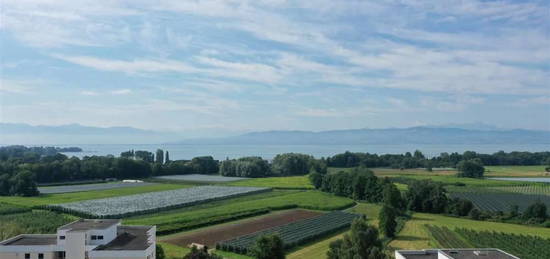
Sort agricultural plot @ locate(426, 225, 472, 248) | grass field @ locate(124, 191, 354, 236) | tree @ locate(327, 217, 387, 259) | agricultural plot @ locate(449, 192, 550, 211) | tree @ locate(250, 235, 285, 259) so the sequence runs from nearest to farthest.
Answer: tree @ locate(327, 217, 387, 259), tree @ locate(250, 235, 285, 259), agricultural plot @ locate(426, 225, 472, 248), grass field @ locate(124, 191, 354, 236), agricultural plot @ locate(449, 192, 550, 211)

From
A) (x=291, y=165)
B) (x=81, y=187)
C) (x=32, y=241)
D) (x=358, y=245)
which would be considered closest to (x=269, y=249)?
(x=358, y=245)

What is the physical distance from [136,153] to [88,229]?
76.4 meters

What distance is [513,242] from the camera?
2648 centimetres

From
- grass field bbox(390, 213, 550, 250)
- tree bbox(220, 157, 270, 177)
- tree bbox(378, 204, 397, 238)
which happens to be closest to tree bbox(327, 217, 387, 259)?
grass field bbox(390, 213, 550, 250)

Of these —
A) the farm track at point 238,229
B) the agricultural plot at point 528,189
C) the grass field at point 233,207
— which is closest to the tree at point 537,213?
the grass field at point 233,207

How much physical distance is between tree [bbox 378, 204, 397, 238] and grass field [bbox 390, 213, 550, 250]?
1.93 feet

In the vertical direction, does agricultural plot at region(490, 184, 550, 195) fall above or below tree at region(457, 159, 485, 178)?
below

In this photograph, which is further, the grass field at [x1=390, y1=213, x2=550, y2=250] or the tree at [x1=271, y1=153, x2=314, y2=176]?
the tree at [x1=271, y1=153, x2=314, y2=176]

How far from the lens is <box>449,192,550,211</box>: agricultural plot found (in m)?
39.9

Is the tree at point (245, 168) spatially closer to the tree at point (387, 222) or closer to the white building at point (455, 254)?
the tree at point (387, 222)

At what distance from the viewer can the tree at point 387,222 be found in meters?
28.1

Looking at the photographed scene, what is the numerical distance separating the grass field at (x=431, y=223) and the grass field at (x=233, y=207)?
8.20 m

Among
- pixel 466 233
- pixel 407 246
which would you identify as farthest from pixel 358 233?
pixel 466 233

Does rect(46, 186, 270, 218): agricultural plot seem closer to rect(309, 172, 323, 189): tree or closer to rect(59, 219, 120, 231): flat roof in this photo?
rect(309, 172, 323, 189): tree
